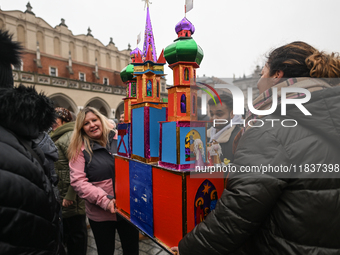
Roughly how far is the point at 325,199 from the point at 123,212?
1697 mm

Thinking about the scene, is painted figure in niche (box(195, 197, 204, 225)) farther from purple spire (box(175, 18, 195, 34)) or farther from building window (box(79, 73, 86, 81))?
building window (box(79, 73, 86, 81))

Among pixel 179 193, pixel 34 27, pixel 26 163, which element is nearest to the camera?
pixel 26 163

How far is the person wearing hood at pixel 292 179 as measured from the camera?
839mm

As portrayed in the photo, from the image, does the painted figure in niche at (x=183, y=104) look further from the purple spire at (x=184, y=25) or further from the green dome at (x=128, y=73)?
the green dome at (x=128, y=73)

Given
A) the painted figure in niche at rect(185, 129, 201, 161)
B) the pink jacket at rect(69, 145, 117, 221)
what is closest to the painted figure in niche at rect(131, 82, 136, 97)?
the pink jacket at rect(69, 145, 117, 221)

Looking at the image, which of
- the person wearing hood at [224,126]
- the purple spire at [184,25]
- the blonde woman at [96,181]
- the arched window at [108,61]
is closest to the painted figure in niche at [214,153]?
the person wearing hood at [224,126]

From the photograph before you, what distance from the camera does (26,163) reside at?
3.23 feet

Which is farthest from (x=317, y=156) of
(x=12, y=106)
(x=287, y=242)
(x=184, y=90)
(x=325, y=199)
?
(x=12, y=106)

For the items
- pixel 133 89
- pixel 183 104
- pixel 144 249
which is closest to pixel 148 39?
pixel 133 89

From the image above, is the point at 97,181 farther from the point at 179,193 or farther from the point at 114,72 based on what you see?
the point at 114,72

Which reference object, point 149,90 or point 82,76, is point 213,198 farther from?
point 82,76

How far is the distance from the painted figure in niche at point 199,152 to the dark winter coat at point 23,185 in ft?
2.89

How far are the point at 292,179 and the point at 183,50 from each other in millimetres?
1071

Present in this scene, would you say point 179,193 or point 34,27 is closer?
point 179,193
